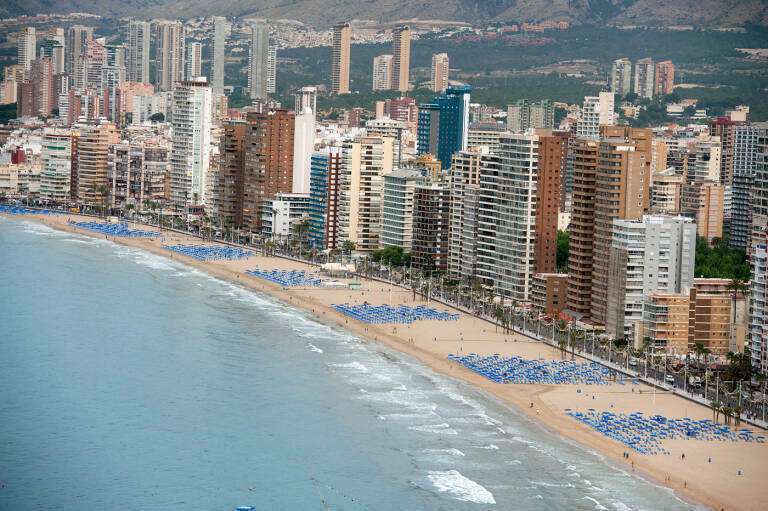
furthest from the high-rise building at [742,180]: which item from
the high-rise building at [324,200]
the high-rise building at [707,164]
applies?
the high-rise building at [324,200]

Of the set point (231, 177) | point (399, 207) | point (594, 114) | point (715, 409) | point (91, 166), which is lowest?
point (715, 409)

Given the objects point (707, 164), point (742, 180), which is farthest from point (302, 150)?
point (707, 164)

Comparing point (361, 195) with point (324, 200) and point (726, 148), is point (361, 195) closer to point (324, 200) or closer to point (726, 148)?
point (324, 200)

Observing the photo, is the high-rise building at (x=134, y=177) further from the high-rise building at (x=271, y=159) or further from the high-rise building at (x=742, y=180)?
the high-rise building at (x=742, y=180)

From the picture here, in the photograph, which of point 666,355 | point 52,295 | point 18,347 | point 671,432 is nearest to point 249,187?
point 52,295

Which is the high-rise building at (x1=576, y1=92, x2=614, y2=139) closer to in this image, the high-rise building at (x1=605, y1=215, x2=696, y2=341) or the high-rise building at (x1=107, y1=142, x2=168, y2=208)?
the high-rise building at (x1=107, y1=142, x2=168, y2=208)

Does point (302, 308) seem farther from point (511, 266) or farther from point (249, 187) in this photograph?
point (249, 187)
